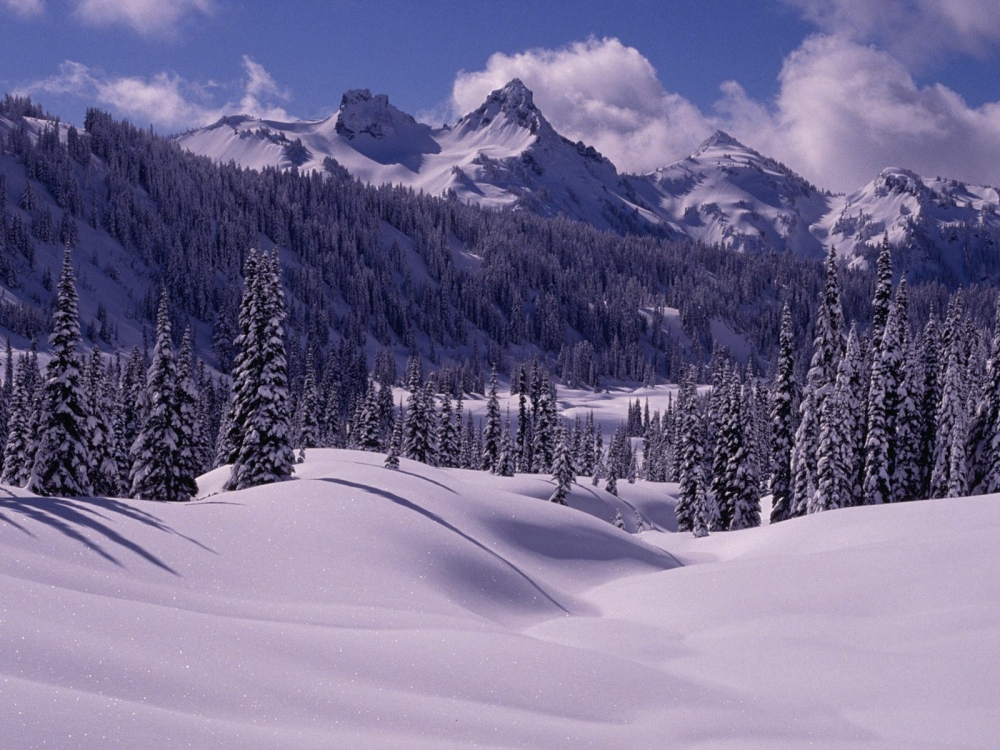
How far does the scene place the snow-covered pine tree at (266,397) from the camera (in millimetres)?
32594

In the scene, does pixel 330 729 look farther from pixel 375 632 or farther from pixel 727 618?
pixel 727 618

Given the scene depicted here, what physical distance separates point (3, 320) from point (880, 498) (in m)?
175

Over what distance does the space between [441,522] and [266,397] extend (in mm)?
16046

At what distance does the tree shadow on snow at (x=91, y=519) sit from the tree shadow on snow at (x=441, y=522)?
7332 mm

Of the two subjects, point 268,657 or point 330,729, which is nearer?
point 330,729

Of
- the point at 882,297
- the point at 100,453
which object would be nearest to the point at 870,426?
the point at 882,297

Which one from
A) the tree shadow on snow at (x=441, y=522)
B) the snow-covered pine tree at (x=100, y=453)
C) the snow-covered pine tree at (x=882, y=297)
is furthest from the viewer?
the snow-covered pine tree at (x=882, y=297)

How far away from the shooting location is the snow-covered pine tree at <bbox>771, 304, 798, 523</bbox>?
146ft

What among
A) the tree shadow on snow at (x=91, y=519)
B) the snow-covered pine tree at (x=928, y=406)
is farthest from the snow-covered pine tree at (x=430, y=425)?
the tree shadow on snow at (x=91, y=519)

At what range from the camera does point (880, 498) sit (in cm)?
3994

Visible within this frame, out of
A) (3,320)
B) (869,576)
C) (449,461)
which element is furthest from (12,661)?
(3,320)

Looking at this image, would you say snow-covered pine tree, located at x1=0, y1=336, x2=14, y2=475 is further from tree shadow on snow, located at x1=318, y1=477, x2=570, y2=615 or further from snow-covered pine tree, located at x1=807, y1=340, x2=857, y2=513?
snow-covered pine tree, located at x1=807, y1=340, x2=857, y2=513

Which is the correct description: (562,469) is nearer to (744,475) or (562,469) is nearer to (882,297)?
(744,475)

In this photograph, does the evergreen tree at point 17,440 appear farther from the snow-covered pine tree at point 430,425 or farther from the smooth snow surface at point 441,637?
the smooth snow surface at point 441,637
